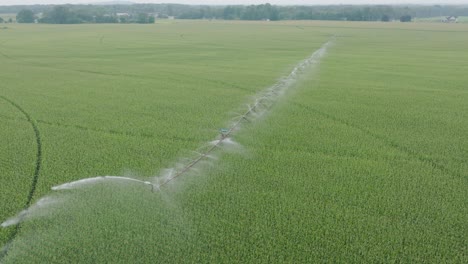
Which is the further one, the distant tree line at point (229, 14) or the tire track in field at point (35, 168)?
the distant tree line at point (229, 14)

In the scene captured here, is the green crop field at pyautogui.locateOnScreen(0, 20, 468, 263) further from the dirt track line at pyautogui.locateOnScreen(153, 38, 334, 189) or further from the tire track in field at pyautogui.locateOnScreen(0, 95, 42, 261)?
the dirt track line at pyautogui.locateOnScreen(153, 38, 334, 189)

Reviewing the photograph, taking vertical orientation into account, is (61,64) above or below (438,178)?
above

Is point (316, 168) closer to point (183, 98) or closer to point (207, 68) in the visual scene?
point (183, 98)

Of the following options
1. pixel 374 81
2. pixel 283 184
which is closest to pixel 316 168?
pixel 283 184

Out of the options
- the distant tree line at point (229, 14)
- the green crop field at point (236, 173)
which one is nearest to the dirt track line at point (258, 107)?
the green crop field at point (236, 173)

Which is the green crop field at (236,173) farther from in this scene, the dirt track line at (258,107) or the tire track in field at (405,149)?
the dirt track line at (258,107)

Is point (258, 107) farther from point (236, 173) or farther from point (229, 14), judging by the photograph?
point (229, 14)

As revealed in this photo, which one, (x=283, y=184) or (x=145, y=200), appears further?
(x=283, y=184)

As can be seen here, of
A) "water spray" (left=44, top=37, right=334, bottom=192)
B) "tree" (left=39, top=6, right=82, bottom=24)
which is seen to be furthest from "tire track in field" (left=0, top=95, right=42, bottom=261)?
"tree" (left=39, top=6, right=82, bottom=24)

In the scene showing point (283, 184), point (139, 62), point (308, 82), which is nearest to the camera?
point (283, 184)

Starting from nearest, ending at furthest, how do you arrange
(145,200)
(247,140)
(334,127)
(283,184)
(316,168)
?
(145,200), (283,184), (316,168), (247,140), (334,127)
